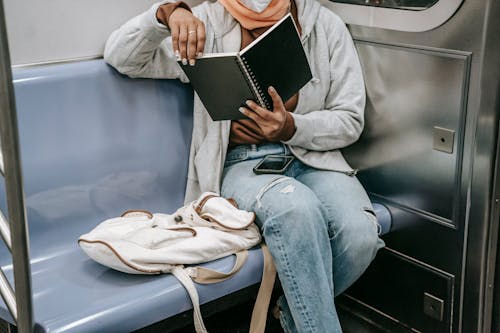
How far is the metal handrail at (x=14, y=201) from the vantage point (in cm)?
138

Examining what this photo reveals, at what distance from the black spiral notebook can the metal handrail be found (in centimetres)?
95

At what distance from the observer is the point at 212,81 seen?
2.38 m

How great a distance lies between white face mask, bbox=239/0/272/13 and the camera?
8.59ft

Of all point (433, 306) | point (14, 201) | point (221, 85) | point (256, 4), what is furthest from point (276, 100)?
point (14, 201)

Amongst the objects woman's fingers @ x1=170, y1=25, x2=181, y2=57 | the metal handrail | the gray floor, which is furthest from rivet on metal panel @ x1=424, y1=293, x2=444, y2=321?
the metal handrail

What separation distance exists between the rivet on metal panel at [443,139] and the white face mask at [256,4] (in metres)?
0.72

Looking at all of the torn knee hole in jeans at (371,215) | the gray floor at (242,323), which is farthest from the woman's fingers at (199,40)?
the gray floor at (242,323)

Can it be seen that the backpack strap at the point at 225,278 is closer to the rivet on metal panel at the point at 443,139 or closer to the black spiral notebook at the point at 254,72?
the black spiral notebook at the point at 254,72

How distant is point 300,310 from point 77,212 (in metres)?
0.82

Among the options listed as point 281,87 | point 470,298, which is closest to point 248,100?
point 281,87

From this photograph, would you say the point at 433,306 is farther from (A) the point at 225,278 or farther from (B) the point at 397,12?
(B) the point at 397,12

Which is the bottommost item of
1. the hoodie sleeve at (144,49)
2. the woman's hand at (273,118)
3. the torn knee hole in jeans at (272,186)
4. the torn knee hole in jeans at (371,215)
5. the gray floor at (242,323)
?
the gray floor at (242,323)

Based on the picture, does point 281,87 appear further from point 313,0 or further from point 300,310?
point 300,310

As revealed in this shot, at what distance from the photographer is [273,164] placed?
104 inches
